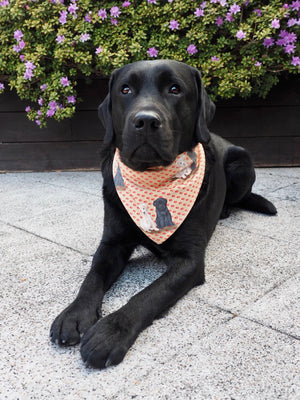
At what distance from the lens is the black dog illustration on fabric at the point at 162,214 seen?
2.08 meters

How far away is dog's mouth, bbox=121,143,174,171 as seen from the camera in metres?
1.93

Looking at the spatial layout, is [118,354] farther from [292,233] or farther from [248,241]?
[292,233]

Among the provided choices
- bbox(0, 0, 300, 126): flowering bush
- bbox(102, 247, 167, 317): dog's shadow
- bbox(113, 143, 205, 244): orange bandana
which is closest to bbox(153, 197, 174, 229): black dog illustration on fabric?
bbox(113, 143, 205, 244): orange bandana

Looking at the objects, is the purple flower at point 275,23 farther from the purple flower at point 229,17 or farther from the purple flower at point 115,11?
the purple flower at point 115,11

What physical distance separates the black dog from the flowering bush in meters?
2.02

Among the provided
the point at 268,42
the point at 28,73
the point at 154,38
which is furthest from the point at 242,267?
the point at 28,73

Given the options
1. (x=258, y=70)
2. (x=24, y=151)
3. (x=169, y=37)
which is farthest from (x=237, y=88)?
(x=24, y=151)

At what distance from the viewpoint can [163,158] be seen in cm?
197

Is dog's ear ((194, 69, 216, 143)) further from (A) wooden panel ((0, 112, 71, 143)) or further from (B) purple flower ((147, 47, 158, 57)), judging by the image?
(A) wooden panel ((0, 112, 71, 143))

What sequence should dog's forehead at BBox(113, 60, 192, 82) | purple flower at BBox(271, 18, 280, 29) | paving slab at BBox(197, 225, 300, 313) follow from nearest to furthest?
1. paving slab at BBox(197, 225, 300, 313)
2. dog's forehead at BBox(113, 60, 192, 82)
3. purple flower at BBox(271, 18, 280, 29)

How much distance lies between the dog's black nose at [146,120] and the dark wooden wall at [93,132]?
3167 millimetres

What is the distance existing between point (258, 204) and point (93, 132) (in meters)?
2.51

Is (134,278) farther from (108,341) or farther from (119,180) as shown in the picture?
(108,341)

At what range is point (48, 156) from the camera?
5098 millimetres
